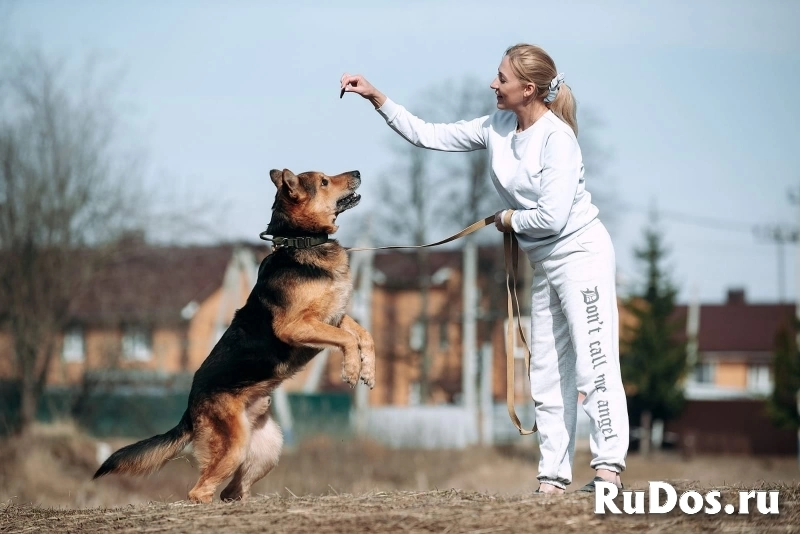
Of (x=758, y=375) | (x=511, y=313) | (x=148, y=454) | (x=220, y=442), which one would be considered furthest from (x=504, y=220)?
(x=758, y=375)

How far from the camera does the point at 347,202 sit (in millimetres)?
7582

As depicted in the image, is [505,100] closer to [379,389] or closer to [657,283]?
[657,283]

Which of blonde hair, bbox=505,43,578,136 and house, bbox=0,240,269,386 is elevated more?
blonde hair, bbox=505,43,578,136

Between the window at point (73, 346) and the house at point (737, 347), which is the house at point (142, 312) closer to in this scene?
the window at point (73, 346)

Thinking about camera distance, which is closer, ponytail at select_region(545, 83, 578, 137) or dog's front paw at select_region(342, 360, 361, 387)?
ponytail at select_region(545, 83, 578, 137)

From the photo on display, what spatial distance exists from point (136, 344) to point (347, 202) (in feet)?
71.8

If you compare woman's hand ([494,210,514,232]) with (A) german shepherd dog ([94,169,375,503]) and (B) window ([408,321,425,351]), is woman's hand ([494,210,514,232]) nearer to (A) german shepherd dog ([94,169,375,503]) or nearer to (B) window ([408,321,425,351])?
(A) german shepherd dog ([94,169,375,503])

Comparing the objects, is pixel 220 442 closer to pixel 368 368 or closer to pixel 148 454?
pixel 148 454

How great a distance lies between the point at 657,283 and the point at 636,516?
131 ft

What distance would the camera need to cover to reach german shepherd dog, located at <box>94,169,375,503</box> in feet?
22.1

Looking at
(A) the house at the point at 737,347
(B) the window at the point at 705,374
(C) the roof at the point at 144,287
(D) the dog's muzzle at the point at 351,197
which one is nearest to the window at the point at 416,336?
(C) the roof at the point at 144,287

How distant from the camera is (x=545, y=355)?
6.36 meters

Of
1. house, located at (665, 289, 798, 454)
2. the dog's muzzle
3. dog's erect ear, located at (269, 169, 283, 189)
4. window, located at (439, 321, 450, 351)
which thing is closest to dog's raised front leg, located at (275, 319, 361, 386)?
the dog's muzzle

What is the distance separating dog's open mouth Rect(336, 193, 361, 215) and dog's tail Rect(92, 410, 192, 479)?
1.89m
